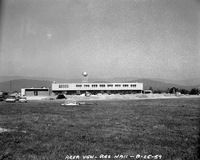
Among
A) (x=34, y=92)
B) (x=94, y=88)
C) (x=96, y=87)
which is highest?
(x=96, y=87)

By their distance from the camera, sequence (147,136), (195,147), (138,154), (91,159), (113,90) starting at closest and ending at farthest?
(91,159) < (138,154) < (195,147) < (147,136) < (113,90)

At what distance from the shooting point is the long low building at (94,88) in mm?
102438

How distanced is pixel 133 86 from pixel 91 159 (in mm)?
101466

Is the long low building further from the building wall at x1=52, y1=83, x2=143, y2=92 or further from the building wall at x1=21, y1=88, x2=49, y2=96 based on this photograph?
the building wall at x1=21, y1=88, x2=49, y2=96

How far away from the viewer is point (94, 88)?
10388cm

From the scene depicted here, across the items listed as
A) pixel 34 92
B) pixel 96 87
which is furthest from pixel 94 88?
pixel 34 92

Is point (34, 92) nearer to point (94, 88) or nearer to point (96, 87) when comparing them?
point (94, 88)

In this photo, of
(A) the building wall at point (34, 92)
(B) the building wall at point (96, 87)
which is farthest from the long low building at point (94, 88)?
(A) the building wall at point (34, 92)

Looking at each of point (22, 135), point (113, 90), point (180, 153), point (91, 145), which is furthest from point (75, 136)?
point (113, 90)

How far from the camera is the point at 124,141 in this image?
→ 7578 mm

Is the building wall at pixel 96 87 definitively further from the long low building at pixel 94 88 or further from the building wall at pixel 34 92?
the building wall at pixel 34 92

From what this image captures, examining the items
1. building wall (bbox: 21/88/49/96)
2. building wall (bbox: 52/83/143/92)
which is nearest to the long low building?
building wall (bbox: 52/83/143/92)

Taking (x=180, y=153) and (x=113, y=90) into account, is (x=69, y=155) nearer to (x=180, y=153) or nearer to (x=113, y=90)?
(x=180, y=153)

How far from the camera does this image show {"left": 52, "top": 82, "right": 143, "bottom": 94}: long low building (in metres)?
102
